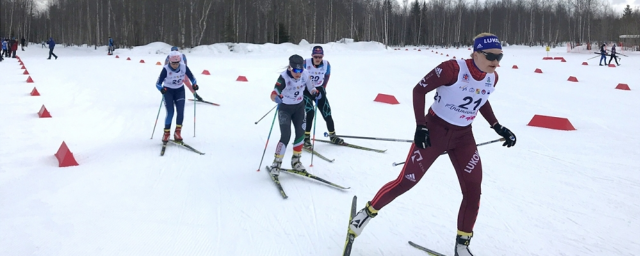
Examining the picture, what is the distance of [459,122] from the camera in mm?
3068

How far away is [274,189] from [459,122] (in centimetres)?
257

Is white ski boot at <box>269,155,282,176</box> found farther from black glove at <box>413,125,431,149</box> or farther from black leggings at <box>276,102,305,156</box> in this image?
black glove at <box>413,125,431,149</box>

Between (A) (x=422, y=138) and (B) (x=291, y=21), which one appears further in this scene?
(B) (x=291, y=21)

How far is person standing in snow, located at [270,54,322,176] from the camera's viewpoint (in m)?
5.15

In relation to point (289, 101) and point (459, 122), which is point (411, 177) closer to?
point (459, 122)

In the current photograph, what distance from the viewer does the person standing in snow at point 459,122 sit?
2.93 metres

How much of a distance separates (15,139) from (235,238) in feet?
17.9

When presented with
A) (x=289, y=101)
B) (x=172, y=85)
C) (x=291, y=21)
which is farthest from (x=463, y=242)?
(x=291, y=21)

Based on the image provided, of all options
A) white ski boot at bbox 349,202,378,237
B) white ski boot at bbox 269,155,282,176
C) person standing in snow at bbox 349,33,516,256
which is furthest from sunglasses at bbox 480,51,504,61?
white ski boot at bbox 269,155,282,176

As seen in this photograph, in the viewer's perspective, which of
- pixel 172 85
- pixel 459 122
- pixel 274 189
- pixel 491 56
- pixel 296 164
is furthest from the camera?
pixel 172 85

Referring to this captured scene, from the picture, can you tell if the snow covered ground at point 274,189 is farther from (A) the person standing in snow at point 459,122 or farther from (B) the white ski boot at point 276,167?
(A) the person standing in snow at point 459,122

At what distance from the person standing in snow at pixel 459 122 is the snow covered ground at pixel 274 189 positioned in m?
0.64

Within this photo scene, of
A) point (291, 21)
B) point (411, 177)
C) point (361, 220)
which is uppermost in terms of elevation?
point (291, 21)

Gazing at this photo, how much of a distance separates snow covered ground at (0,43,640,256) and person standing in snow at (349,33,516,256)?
2.09 ft
